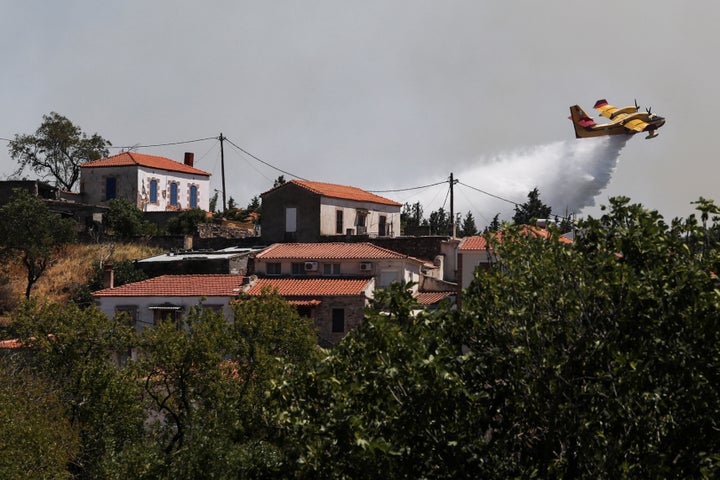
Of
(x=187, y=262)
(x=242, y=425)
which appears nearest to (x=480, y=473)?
(x=242, y=425)

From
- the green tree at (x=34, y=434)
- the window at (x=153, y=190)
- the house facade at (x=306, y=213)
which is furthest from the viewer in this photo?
the window at (x=153, y=190)

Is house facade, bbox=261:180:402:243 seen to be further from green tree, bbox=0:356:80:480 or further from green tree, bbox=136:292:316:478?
green tree, bbox=0:356:80:480

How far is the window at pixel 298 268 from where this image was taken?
61156 millimetres

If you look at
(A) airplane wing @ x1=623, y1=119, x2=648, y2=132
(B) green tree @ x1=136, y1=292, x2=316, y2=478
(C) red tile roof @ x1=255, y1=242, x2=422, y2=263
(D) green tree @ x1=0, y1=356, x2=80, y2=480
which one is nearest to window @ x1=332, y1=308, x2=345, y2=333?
(C) red tile roof @ x1=255, y1=242, x2=422, y2=263

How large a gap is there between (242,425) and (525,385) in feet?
22.0

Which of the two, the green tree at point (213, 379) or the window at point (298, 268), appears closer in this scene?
the green tree at point (213, 379)

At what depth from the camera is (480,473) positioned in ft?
60.2

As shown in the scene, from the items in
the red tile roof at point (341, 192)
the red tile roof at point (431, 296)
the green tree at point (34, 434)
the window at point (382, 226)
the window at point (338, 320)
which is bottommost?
the green tree at point (34, 434)

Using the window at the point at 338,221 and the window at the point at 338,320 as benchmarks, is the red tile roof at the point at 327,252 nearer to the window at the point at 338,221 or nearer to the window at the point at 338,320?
the window at the point at 338,320

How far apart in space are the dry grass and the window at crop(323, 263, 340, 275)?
17.0m

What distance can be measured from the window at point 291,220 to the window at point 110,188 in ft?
61.9

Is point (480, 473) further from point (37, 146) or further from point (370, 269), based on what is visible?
point (37, 146)

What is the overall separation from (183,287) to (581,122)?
141ft

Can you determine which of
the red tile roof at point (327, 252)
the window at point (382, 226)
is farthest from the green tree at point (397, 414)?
the window at point (382, 226)
